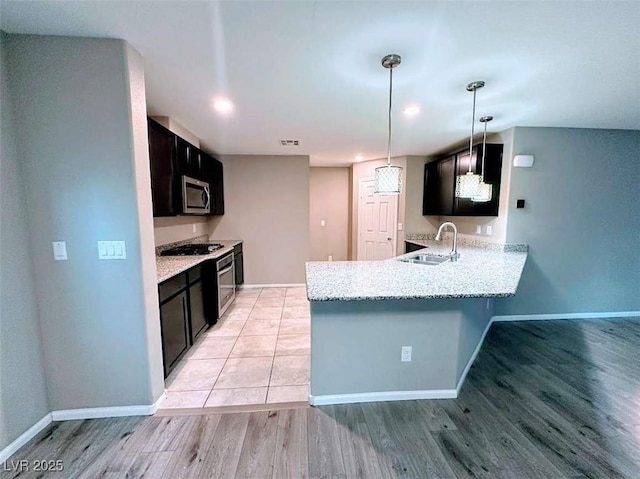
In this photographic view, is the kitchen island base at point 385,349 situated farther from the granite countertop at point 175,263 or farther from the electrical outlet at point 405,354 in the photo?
the granite countertop at point 175,263

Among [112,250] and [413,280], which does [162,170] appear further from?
[413,280]

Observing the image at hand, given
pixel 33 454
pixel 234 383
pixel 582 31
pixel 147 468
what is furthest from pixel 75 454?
pixel 582 31

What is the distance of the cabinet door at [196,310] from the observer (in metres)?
2.62

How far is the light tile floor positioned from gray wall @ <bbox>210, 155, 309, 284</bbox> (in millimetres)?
1176

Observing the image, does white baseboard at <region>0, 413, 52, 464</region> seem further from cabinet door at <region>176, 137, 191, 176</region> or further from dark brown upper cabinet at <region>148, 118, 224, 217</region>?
cabinet door at <region>176, 137, 191, 176</region>

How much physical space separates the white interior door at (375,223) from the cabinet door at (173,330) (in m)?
3.68

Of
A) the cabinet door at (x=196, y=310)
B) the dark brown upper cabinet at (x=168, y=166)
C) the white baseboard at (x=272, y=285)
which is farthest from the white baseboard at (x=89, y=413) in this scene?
the white baseboard at (x=272, y=285)

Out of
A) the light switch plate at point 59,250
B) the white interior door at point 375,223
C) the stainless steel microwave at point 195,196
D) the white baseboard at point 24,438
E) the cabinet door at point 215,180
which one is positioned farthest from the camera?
the white interior door at point 375,223

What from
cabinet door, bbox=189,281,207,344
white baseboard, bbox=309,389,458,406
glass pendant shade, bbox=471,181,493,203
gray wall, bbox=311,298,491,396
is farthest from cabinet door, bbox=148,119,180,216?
glass pendant shade, bbox=471,181,493,203

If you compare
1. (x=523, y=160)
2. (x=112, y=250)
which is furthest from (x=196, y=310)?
(x=523, y=160)

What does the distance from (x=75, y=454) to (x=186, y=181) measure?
2.33 meters

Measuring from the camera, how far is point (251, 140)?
3.69 metres

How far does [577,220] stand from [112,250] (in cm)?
471

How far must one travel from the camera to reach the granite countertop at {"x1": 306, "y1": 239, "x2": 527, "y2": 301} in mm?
1677
